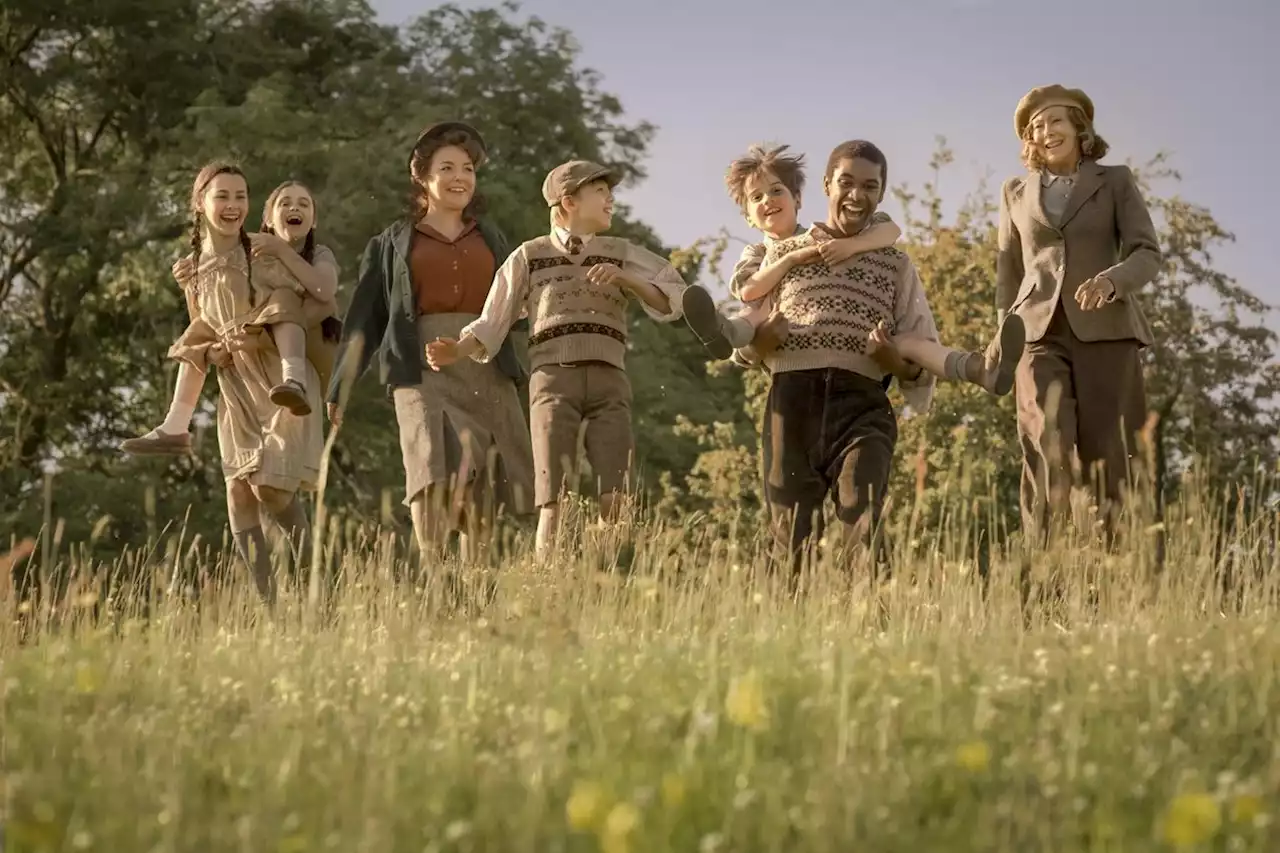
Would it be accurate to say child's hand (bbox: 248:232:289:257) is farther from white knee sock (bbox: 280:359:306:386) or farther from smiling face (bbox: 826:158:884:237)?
smiling face (bbox: 826:158:884:237)

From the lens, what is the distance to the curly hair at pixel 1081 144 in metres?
7.46

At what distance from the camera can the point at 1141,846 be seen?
3.78 meters

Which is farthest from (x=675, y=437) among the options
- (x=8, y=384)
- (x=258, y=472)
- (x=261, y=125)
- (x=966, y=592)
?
(x=966, y=592)

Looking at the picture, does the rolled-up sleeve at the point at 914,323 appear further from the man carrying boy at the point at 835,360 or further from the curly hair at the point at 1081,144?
the curly hair at the point at 1081,144

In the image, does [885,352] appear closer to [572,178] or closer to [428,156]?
[572,178]

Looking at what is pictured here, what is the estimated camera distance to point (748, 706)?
13.6 feet

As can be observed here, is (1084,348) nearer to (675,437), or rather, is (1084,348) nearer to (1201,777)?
(1201,777)

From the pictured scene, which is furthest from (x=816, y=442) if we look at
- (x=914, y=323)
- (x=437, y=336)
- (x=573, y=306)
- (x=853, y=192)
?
(x=437, y=336)

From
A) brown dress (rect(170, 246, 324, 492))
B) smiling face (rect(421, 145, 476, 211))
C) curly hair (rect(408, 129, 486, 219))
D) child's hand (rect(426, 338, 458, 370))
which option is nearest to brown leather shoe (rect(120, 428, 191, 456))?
brown dress (rect(170, 246, 324, 492))

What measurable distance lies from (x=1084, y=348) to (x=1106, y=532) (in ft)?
2.53

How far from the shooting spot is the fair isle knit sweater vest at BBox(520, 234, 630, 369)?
24.4ft

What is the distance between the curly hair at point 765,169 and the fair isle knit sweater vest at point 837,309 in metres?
0.36

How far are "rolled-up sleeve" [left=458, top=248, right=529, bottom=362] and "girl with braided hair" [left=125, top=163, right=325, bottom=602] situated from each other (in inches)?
38.6

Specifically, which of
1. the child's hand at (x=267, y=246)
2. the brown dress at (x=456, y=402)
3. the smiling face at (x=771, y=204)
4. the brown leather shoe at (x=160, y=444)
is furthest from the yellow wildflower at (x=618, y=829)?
the child's hand at (x=267, y=246)
